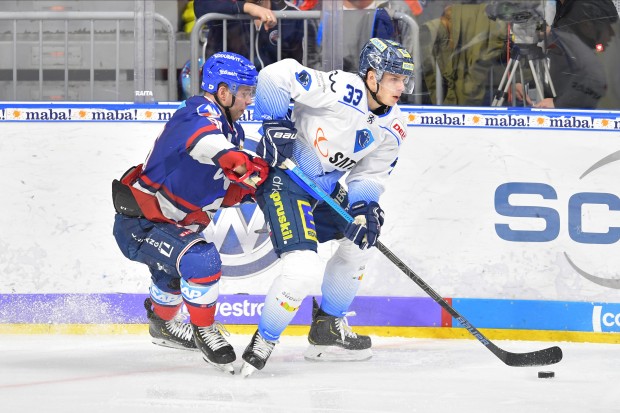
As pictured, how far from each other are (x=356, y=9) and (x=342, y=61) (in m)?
0.26

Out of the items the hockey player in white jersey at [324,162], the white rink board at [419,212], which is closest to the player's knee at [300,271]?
the hockey player in white jersey at [324,162]

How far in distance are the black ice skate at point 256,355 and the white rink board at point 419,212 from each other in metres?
1.11

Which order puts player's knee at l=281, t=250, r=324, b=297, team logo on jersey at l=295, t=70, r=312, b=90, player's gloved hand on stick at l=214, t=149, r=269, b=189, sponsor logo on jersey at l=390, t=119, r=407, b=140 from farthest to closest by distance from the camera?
sponsor logo on jersey at l=390, t=119, r=407, b=140
team logo on jersey at l=295, t=70, r=312, b=90
player's knee at l=281, t=250, r=324, b=297
player's gloved hand on stick at l=214, t=149, r=269, b=189

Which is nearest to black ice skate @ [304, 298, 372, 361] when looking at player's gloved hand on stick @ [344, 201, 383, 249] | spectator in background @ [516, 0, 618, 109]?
player's gloved hand on stick @ [344, 201, 383, 249]

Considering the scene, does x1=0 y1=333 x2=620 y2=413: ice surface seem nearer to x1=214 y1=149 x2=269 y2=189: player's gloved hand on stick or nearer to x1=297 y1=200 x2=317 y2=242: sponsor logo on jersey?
x1=297 y1=200 x2=317 y2=242: sponsor logo on jersey

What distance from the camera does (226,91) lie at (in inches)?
161

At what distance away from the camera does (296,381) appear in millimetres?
3891

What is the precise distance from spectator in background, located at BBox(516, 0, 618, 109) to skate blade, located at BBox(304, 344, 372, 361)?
1537 millimetres

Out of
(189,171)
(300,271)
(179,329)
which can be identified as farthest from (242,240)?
(300,271)

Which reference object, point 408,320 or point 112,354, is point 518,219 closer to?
point 408,320

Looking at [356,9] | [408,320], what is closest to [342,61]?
[356,9]

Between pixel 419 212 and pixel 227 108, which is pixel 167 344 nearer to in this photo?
pixel 227 108

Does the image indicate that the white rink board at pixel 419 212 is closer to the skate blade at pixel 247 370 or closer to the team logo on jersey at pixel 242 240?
the team logo on jersey at pixel 242 240

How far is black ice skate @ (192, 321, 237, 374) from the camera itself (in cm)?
400
